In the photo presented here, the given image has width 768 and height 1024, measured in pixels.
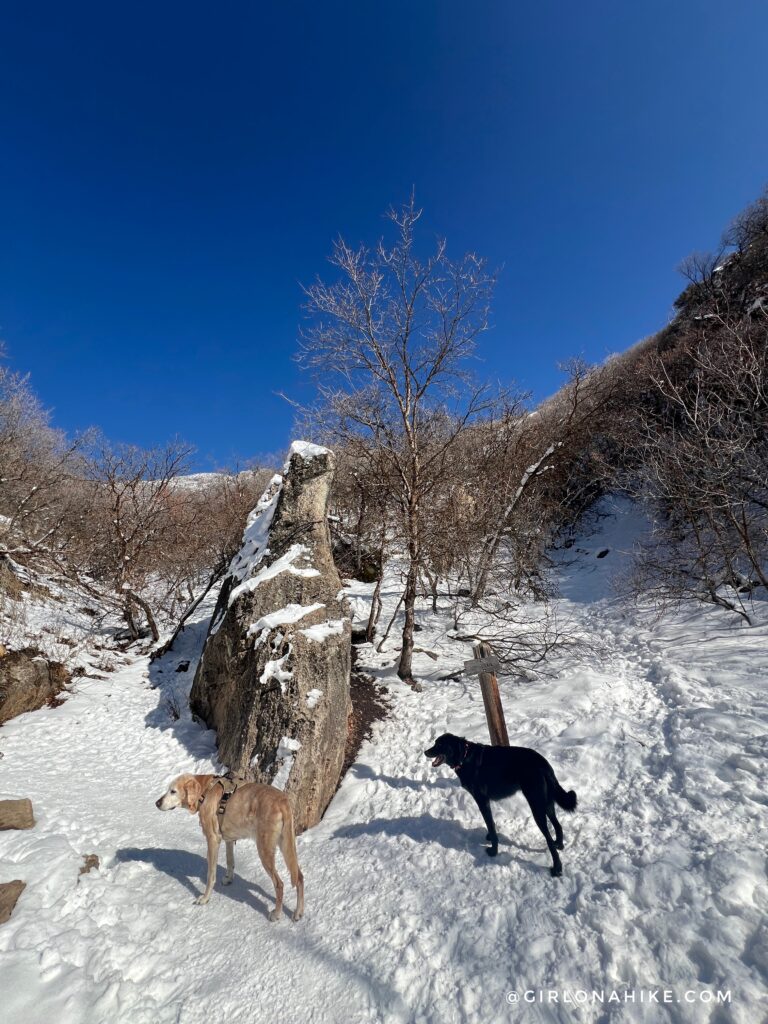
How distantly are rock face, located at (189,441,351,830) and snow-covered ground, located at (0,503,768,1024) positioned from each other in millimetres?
765

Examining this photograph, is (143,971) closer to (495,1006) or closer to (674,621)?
(495,1006)

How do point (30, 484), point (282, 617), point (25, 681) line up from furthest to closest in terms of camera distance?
point (30, 484), point (25, 681), point (282, 617)

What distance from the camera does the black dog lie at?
161 inches

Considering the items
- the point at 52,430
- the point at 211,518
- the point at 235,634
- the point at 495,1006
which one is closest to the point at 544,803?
the point at 495,1006

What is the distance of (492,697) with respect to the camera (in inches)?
239

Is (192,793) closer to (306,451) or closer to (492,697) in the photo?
(492,697)

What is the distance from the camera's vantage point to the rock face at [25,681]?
26.8 feet

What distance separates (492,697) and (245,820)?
11.8 ft

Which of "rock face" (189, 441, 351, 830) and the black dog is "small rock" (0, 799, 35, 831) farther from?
the black dog

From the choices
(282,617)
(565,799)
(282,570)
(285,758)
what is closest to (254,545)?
(282,570)

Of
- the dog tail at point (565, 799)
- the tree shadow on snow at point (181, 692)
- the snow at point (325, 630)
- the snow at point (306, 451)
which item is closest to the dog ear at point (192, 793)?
the snow at point (325, 630)

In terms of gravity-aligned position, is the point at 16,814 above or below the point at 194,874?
above

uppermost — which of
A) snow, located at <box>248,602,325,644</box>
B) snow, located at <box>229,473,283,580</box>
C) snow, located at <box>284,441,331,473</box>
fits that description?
snow, located at <box>284,441,331,473</box>

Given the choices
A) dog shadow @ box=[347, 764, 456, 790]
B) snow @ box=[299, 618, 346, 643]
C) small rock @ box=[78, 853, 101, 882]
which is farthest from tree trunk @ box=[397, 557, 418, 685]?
small rock @ box=[78, 853, 101, 882]
